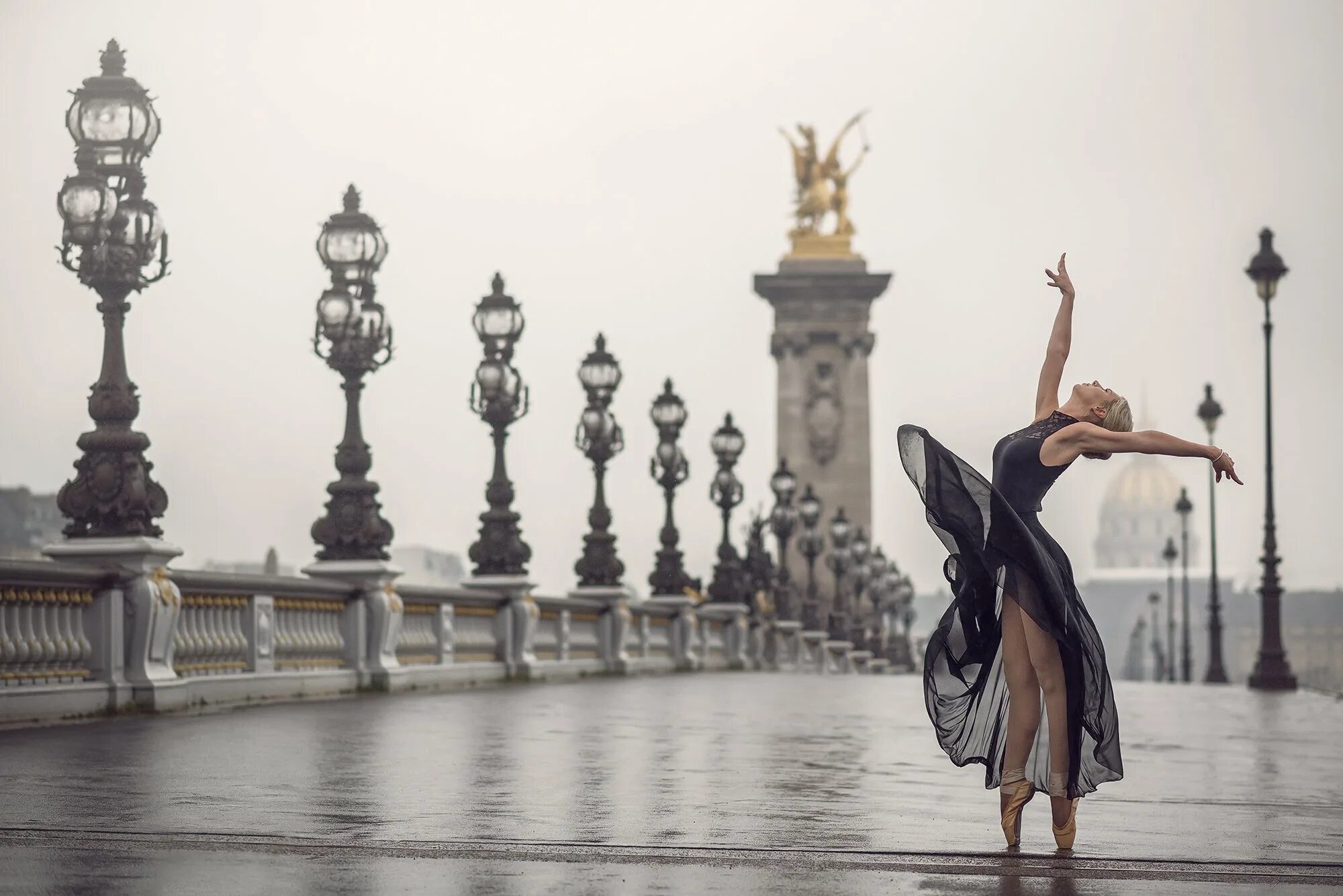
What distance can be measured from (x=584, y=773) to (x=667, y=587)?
104 feet

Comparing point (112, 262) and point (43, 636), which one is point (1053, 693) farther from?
point (112, 262)

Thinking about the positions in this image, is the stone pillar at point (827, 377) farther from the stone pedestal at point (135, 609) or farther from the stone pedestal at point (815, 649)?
the stone pedestal at point (135, 609)

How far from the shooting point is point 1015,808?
979 cm

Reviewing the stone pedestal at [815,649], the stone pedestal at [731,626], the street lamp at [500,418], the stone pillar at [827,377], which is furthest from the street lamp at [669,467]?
the stone pillar at [827,377]

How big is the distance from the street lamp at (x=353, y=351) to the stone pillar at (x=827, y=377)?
8643 centimetres

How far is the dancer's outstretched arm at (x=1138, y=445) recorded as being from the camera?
370 inches

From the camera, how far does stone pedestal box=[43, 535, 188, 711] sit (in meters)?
18.8

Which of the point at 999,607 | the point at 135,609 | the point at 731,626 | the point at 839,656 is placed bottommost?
the point at 839,656

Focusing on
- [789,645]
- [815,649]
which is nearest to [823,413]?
[815,649]

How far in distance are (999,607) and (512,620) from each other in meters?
22.9

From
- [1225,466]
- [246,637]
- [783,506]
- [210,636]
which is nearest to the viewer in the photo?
[1225,466]

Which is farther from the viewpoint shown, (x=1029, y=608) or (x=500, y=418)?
(x=500, y=418)

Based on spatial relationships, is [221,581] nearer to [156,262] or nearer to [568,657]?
[156,262]

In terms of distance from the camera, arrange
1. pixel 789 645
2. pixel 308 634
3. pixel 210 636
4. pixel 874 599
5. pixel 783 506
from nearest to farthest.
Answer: pixel 210 636 → pixel 308 634 → pixel 783 506 → pixel 789 645 → pixel 874 599
